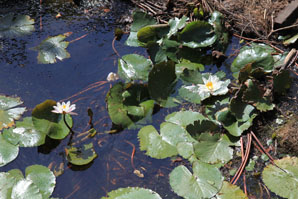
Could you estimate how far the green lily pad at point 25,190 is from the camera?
189cm

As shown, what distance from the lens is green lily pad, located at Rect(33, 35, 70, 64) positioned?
2.80 metres

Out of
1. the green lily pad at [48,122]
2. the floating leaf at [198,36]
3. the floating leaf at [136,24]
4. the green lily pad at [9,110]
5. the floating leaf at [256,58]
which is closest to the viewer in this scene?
the green lily pad at [48,122]

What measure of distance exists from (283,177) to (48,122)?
163cm

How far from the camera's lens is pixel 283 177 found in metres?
2.05

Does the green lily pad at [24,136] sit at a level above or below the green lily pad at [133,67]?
below

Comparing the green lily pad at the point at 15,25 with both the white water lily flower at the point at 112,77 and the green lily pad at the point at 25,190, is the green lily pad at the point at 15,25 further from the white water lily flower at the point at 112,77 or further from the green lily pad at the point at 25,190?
the green lily pad at the point at 25,190

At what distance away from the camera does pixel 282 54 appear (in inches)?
108

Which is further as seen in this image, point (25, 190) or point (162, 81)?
point (162, 81)

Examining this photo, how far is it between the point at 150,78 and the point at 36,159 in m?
1.01

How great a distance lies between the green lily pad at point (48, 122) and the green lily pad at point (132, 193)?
1.91ft

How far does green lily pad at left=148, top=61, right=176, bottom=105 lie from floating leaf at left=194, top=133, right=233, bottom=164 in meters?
0.49

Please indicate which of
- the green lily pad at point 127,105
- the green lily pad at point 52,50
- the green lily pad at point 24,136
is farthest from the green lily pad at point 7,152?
the green lily pad at point 52,50

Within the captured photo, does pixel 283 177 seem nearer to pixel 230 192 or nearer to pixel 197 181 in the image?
pixel 230 192

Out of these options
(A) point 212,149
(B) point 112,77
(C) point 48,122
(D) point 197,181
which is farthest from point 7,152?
(A) point 212,149
